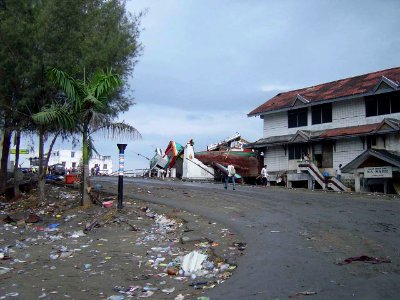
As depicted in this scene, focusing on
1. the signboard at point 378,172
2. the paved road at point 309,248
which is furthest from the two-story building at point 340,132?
the paved road at point 309,248

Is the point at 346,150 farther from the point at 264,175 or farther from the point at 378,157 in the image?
the point at 264,175

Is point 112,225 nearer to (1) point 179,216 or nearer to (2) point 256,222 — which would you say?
(1) point 179,216

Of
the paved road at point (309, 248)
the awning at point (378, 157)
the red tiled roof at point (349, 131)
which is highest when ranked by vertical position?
the red tiled roof at point (349, 131)

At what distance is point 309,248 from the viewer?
913 cm

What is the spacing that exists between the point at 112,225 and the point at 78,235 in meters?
1.29

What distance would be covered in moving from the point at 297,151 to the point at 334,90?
512cm

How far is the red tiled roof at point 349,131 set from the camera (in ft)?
92.6

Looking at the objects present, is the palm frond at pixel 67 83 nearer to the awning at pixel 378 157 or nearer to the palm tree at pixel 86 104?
the palm tree at pixel 86 104

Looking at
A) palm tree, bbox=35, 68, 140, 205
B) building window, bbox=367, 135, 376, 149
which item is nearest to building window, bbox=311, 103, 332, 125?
building window, bbox=367, 135, 376, 149

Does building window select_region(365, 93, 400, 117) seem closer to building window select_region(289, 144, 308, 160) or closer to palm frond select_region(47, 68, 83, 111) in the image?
building window select_region(289, 144, 308, 160)

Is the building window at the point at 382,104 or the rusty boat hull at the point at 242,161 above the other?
the building window at the point at 382,104

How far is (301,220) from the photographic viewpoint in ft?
42.4

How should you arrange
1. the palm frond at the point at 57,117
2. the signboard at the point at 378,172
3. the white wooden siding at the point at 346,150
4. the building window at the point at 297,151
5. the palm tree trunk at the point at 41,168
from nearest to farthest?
the palm frond at the point at 57,117, the palm tree trunk at the point at 41,168, the signboard at the point at 378,172, the white wooden siding at the point at 346,150, the building window at the point at 297,151

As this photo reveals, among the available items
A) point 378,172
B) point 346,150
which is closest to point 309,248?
point 378,172
